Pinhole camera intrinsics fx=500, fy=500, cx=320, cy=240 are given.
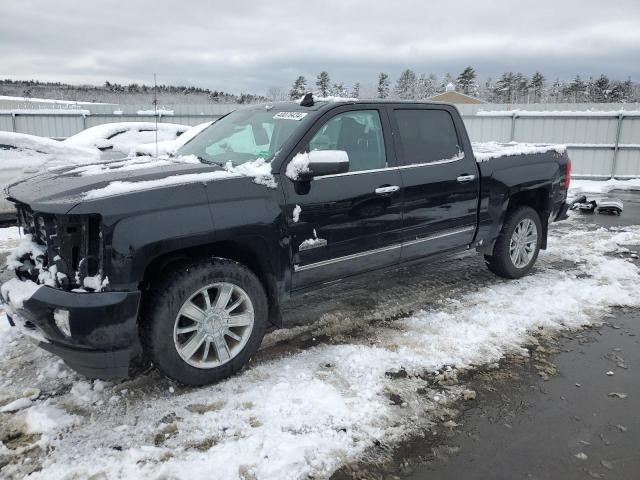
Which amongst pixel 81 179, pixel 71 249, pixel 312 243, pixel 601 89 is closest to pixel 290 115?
pixel 312 243

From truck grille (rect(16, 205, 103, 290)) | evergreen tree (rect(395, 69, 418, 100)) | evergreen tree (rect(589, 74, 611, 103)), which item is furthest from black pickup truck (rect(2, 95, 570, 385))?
evergreen tree (rect(395, 69, 418, 100))

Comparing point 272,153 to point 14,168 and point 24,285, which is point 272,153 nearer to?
point 24,285

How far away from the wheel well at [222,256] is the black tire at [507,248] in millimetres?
2908

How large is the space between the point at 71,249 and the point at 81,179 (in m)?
0.58

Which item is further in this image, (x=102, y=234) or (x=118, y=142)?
(x=118, y=142)

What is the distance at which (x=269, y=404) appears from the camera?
10.1ft

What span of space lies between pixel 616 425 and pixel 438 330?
1489mm

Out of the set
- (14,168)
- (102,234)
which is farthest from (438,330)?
(14,168)

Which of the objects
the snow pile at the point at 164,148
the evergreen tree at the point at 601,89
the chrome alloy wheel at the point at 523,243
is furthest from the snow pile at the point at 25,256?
the evergreen tree at the point at 601,89

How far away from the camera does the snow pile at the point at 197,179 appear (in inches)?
114

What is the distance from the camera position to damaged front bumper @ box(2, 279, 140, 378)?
109 inches

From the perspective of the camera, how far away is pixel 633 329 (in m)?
4.34

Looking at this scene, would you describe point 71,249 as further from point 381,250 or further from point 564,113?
point 564,113

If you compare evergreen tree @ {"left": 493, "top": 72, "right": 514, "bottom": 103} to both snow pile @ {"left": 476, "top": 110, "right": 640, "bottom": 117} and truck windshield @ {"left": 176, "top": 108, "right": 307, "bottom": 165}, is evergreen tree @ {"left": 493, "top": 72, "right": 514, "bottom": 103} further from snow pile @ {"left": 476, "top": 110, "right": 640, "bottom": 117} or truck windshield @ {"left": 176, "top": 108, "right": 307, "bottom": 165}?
truck windshield @ {"left": 176, "top": 108, "right": 307, "bottom": 165}
